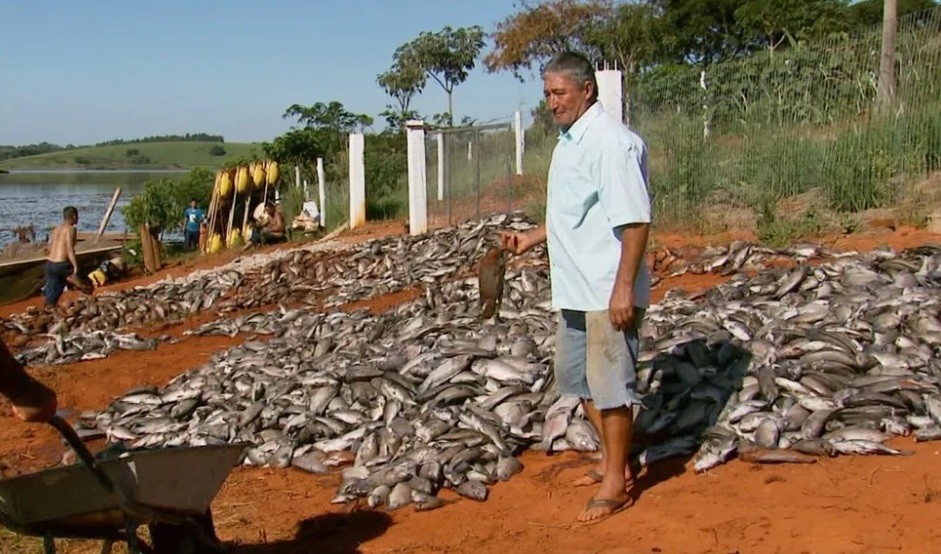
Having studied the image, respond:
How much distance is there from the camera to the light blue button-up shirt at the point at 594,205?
4.53m

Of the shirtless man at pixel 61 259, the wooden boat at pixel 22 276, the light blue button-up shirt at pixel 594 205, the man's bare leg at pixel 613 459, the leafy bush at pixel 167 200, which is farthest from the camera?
the leafy bush at pixel 167 200

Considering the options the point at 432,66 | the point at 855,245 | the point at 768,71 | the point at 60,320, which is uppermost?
the point at 432,66

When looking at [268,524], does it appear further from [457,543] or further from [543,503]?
[543,503]

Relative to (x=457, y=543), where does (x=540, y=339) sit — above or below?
above

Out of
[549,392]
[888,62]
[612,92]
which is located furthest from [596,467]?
[888,62]

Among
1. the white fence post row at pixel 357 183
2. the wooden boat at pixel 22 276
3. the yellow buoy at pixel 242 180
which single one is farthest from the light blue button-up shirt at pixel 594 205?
the yellow buoy at pixel 242 180

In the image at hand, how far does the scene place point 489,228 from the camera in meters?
16.4

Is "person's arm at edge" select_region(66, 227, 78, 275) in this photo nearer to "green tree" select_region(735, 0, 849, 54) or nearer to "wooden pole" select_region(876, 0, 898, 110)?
"wooden pole" select_region(876, 0, 898, 110)

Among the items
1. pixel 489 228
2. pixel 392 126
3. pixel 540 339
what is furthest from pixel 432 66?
pixel 540 339

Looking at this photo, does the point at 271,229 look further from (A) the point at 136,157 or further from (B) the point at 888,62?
(A) the point at 136,157

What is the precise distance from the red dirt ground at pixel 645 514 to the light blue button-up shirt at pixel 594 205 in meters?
1.23

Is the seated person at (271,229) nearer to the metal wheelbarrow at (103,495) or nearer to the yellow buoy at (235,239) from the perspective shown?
the yellow buoy at (235,239)

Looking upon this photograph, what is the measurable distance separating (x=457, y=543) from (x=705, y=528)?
4.36 ft

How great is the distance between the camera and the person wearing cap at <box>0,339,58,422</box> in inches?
135
